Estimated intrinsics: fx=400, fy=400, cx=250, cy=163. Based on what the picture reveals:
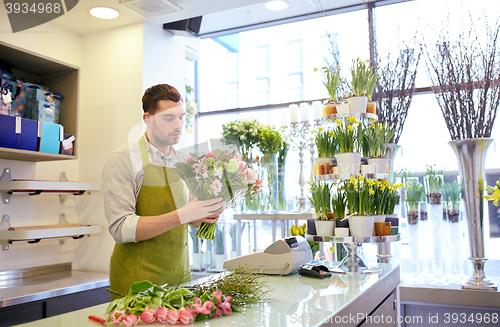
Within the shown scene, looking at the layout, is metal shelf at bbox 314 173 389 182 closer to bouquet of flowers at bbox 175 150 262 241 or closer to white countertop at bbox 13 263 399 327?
white countertop at bbox 13 263 399 327

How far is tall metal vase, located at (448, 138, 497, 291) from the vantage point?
267cm

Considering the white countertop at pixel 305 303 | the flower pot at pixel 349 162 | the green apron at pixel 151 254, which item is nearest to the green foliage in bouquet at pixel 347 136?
the flower pot at pixel 349 162

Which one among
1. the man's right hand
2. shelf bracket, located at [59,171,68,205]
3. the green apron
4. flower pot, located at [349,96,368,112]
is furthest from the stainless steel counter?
flower pot, located at [349,96,368,112]

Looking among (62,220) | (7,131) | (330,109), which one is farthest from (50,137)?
(330,109)

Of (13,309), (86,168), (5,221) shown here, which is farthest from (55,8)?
(13,309)

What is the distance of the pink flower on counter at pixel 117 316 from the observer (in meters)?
0.98

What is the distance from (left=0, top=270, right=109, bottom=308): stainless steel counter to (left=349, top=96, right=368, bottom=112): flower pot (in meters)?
1.91

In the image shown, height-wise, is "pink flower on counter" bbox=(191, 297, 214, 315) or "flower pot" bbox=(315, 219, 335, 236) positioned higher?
"flower pot" bbox=(315, 219, 335, 236)

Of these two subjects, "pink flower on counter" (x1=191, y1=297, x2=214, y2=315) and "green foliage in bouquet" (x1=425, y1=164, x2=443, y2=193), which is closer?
"pink flower on counter" (x1=191, y1=297, x2=214, y2=315)

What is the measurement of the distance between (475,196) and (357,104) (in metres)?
1.28

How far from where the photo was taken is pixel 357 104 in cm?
204

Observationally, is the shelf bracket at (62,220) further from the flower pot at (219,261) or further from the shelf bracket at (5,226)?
the flower pot at (219,261)

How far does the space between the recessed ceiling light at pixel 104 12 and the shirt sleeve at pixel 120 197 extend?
154 centimetres

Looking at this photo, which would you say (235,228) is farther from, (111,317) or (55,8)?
(111,317)
